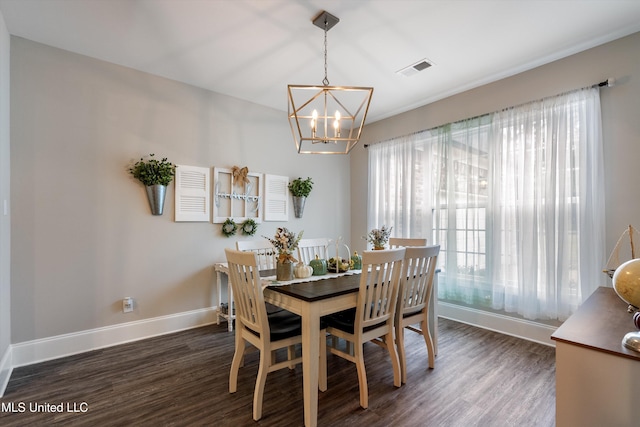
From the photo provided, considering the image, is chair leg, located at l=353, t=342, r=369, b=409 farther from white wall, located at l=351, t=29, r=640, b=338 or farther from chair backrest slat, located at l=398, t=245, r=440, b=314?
white wall, located at l=351, t=29, r=640, b=338

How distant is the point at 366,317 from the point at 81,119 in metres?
3.21

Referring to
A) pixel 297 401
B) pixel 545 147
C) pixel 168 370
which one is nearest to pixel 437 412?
pixel 297 401

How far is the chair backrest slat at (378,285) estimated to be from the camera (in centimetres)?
193

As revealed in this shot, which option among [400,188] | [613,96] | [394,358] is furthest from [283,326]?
[613,96]

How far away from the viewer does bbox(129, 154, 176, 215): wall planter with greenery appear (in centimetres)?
307

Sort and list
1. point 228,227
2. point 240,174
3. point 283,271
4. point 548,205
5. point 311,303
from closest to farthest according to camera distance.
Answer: point 311,303 < point 283,271 < point 548,205 < point 228,227 < point 240,174

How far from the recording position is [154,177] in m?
3.09

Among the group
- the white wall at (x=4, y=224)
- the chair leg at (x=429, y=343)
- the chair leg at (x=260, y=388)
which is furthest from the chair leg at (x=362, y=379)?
the white wall at (x=4, y=224)

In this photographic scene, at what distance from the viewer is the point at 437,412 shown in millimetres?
1918

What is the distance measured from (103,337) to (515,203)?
4.45m

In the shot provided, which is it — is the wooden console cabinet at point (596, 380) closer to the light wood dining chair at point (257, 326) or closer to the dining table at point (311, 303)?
the dining table at point (311, 303)

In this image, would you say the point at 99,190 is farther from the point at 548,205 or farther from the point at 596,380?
the point at 548,205

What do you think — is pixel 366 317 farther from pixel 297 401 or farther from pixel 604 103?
pixel 604 103

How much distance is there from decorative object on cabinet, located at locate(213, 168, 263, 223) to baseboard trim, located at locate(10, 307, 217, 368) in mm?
1193
